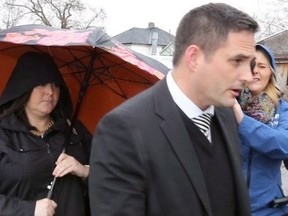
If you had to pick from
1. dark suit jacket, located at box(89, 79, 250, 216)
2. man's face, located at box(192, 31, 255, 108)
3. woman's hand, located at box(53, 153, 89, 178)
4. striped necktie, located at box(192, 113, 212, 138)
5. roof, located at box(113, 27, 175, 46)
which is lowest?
roof, located at box(113, 27, 175, 46)

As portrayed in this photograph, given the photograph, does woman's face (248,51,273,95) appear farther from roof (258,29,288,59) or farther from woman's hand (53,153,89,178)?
roof (258,29,288,59)

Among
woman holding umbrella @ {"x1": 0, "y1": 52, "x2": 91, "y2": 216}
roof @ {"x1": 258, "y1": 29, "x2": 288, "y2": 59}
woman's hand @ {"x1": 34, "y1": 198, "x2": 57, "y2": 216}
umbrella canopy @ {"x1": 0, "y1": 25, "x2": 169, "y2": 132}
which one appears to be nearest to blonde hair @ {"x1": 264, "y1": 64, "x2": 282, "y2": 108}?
umbrella canopy @ {"x1": 0, "y1": 25, "x2": 169, "y2": 132}

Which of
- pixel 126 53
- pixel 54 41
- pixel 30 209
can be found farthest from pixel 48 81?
pixel 30 209

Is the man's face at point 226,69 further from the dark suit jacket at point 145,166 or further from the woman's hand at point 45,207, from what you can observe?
the woman's hand at point 45,207

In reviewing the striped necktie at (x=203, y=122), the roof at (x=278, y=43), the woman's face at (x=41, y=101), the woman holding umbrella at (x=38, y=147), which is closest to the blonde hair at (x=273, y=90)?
the striped necktie at (x=203, y=122)

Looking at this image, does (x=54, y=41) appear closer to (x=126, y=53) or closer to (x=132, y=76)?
(x=126, y=53)

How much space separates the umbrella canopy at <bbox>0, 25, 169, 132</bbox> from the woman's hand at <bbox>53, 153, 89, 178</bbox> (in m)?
0.47

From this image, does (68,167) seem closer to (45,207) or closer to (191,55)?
(45,207)

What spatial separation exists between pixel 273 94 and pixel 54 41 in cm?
133

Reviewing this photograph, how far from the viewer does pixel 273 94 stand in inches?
101

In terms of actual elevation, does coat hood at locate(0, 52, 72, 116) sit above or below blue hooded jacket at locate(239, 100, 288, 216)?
above

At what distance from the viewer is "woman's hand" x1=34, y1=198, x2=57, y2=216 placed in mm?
2514

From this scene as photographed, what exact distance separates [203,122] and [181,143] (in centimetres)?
19

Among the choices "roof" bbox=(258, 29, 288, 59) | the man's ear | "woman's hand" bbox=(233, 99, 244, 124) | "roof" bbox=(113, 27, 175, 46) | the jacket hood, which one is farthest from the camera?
"roof" bbox=(113, 27, 175, 46)
